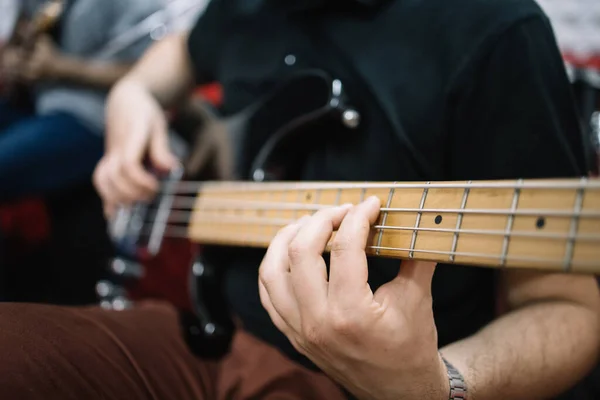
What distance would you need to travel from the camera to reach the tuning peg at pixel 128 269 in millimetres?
996

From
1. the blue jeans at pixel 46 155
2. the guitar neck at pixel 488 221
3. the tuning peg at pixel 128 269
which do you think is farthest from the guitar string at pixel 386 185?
the blue jeans at pixel 46 155

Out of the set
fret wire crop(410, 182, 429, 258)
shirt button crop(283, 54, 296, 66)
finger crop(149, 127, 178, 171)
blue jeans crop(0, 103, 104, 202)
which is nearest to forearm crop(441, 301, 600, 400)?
fret wire crop(410, 182, 429, 258)

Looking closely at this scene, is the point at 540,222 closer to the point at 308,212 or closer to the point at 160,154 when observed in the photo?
the point at 308,212

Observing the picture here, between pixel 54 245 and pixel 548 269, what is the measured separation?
48.9 inches

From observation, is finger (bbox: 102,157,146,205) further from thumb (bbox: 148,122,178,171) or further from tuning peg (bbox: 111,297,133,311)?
tuning peg (bbox: 111,297,133,311)

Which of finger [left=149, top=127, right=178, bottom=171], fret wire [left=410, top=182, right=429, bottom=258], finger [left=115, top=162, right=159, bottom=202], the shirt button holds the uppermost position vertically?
the shirt button

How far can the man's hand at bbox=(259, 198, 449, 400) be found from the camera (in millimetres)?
405

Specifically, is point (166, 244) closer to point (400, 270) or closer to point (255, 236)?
point (255, 236)

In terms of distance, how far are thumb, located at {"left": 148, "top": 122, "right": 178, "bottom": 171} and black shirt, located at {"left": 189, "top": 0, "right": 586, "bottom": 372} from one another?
229 millimetres

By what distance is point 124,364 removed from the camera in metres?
0.56

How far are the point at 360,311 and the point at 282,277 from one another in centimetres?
8

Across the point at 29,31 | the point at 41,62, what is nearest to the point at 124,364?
the point at 41,62

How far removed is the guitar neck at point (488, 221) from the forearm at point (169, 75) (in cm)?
57

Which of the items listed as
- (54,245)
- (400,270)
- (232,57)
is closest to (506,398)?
(400,270)
